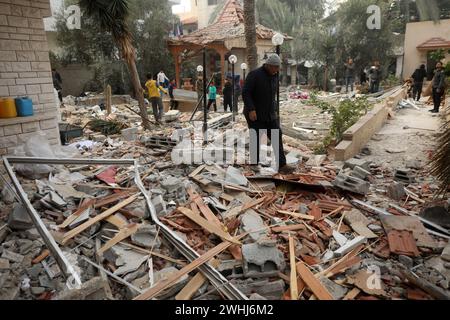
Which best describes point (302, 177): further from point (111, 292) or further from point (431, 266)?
point (111, 292)

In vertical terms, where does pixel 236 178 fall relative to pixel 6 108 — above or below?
below

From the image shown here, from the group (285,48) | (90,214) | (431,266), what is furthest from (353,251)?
(285,48)

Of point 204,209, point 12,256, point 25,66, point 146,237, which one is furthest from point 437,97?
point 12,256

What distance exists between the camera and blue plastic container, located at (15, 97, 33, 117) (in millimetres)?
5900

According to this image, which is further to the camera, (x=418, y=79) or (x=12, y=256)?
(x=418, y=79)

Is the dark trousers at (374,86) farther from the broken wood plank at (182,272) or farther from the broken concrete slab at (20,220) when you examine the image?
the broken concrete slab at (20,220)

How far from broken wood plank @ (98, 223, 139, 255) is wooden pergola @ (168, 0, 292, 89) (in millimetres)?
15747

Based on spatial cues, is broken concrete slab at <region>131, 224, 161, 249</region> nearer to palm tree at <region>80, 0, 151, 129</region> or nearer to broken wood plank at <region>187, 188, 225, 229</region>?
broken wood plank at <region>187, 188, 225, 229</region>

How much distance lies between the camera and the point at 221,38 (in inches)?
749

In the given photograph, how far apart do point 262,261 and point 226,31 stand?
755 inches

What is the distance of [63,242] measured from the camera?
3.46m

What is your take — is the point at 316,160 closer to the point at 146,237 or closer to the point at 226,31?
the point at 146,237

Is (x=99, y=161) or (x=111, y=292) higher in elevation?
(x=99, y=161)

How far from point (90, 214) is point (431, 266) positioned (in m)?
3.70
